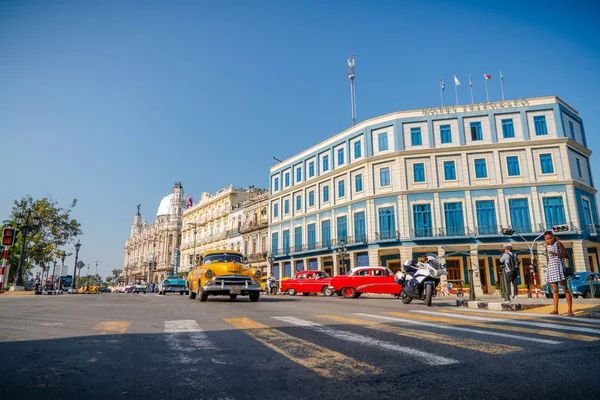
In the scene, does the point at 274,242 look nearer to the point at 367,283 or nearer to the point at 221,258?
the point at 367,283

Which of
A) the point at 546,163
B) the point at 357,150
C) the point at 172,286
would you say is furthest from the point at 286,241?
the point at 546,163

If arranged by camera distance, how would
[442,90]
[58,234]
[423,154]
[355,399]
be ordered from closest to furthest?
[355,399] → [423,154] → [442,90] → [58,234]

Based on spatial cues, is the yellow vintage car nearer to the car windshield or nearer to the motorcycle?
the car windshield

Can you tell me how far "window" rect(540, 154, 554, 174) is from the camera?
31947 mm

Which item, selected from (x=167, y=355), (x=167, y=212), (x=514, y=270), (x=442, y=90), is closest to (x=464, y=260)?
(x=442, y=90)

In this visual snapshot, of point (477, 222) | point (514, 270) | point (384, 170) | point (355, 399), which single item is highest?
point (384, 170)

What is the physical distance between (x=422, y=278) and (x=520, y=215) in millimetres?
23873

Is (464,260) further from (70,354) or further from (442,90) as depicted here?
(70,354)

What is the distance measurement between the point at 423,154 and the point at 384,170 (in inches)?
144

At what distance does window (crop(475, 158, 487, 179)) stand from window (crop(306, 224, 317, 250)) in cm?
1708

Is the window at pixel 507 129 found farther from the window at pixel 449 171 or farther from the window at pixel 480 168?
the window at pixel 449 171

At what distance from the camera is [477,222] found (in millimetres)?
32438

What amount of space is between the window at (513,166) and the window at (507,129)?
1.97 meters

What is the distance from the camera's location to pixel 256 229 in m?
51.8
